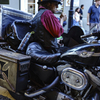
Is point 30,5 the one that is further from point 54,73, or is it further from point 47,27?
point 54,73

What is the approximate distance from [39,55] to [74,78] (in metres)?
0.54

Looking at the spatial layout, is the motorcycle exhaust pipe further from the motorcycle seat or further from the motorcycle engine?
the motorcycle seat

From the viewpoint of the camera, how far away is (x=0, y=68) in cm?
204

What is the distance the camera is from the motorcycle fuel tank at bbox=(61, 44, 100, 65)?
64.1 inches

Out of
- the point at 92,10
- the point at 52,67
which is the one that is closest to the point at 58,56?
the point at 52,67

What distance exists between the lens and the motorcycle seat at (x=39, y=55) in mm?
1938

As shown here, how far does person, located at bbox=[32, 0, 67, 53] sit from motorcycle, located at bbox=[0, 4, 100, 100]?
12 cm

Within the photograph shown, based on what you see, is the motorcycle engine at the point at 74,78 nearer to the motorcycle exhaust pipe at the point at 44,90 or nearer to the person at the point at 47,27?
the motorcycle exhaust pipe at the point at 44,90

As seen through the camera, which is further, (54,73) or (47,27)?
(47,27)

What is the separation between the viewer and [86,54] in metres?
1.66

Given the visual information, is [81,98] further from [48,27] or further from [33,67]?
[48,27]

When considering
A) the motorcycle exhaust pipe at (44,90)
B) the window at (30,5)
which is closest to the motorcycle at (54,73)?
the motorcycle exhaust pipe at (44,90)

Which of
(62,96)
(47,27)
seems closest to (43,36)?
(47,27)

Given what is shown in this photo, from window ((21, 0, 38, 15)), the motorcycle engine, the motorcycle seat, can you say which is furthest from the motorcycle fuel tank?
window ((21, 0, 38, 15))
